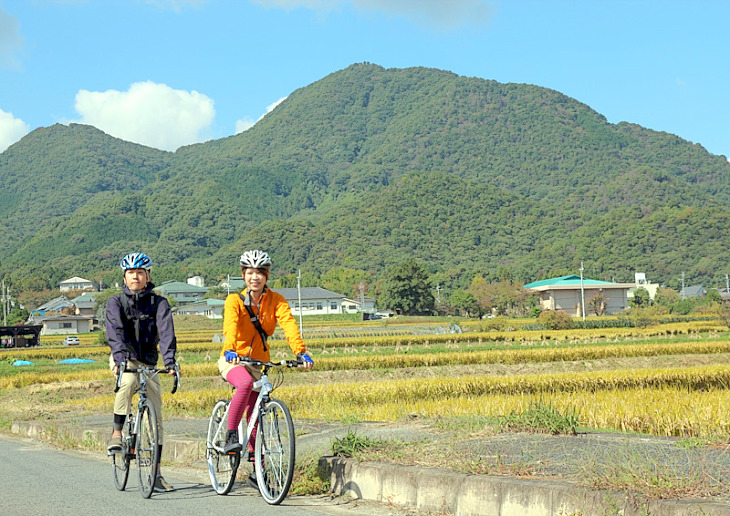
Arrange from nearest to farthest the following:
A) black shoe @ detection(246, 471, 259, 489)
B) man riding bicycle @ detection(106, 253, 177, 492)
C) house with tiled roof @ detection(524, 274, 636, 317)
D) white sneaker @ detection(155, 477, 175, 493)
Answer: black shoe @ detection(246, 471, 259, 489) → white sneaker @ detection(155, 477, 175, 493) → man riding bicycle @ detection(106, 253, 177, 492) → house with tiled roof @ detection(524, 274, 636, 317)

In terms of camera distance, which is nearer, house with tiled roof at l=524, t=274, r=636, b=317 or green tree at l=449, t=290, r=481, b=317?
house with tiled roof at l=524, t=274, r=636, b=317

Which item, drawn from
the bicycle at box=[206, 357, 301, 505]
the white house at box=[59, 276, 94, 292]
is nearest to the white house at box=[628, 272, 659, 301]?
the white house at box=[59, 276, 94, 292]

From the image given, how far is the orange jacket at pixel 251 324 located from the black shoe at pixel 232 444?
623 mm

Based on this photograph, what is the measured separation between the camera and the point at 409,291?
4055 inches

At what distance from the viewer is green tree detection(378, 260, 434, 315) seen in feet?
337

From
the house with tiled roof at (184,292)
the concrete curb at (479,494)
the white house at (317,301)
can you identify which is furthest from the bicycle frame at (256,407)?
the house with tiled roof at (184,292)

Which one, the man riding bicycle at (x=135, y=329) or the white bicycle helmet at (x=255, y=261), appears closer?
the white bicycle helmet at (x=255, y=261)

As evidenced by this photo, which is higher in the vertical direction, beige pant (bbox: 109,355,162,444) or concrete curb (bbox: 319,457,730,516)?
beige pant (bbox: 109,355,162,444)

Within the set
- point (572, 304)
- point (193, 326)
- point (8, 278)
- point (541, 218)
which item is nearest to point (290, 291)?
point (193, 326)

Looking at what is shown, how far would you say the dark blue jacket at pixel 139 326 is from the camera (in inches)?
290

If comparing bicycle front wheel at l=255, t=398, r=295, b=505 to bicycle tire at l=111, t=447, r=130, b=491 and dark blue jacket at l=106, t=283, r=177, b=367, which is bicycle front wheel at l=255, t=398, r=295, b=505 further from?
bicycle tire at l=111, t=447, r=130, b=491

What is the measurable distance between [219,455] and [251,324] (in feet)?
3.86

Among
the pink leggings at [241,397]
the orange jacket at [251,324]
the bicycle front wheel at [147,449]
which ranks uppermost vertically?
Answer: the orange jacket at [251,324]

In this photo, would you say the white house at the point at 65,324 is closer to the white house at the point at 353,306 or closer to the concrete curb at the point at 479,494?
the white house at the point at 353,306
